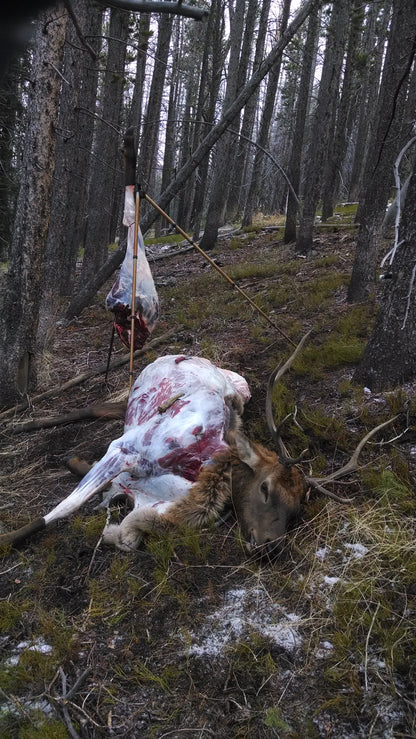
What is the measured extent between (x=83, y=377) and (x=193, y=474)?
3.34 meters

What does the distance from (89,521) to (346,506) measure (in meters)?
1.93

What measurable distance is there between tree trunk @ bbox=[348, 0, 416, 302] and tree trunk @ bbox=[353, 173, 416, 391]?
256 centimetres

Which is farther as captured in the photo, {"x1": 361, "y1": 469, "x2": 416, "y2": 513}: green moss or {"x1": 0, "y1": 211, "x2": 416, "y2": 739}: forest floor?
{"x1": 361, "y1": 469, "x2": 416, "y2": 513}: green moss

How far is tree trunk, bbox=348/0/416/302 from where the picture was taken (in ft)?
21.3

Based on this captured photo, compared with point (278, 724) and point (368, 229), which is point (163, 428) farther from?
point (368, 229)

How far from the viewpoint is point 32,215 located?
552cm

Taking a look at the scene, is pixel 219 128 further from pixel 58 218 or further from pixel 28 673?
pixel 28 673

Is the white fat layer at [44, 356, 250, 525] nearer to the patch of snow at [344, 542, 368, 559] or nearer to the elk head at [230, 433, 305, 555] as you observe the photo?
the elk head at [230, 433, 305, 555]

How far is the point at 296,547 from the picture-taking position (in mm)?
3234

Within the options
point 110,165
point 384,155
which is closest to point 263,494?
point 384,155

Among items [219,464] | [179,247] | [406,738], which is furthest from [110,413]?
[179,247]

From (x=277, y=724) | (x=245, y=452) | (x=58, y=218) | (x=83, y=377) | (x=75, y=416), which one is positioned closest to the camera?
(x=277, y=724)

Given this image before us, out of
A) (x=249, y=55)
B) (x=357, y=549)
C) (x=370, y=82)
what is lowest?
(x=357, y=549)

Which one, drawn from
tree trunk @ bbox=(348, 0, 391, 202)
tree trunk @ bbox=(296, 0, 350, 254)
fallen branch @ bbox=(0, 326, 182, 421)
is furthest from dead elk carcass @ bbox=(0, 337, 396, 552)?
tree trunk @ bbox=(348, 0, 391, 202)
